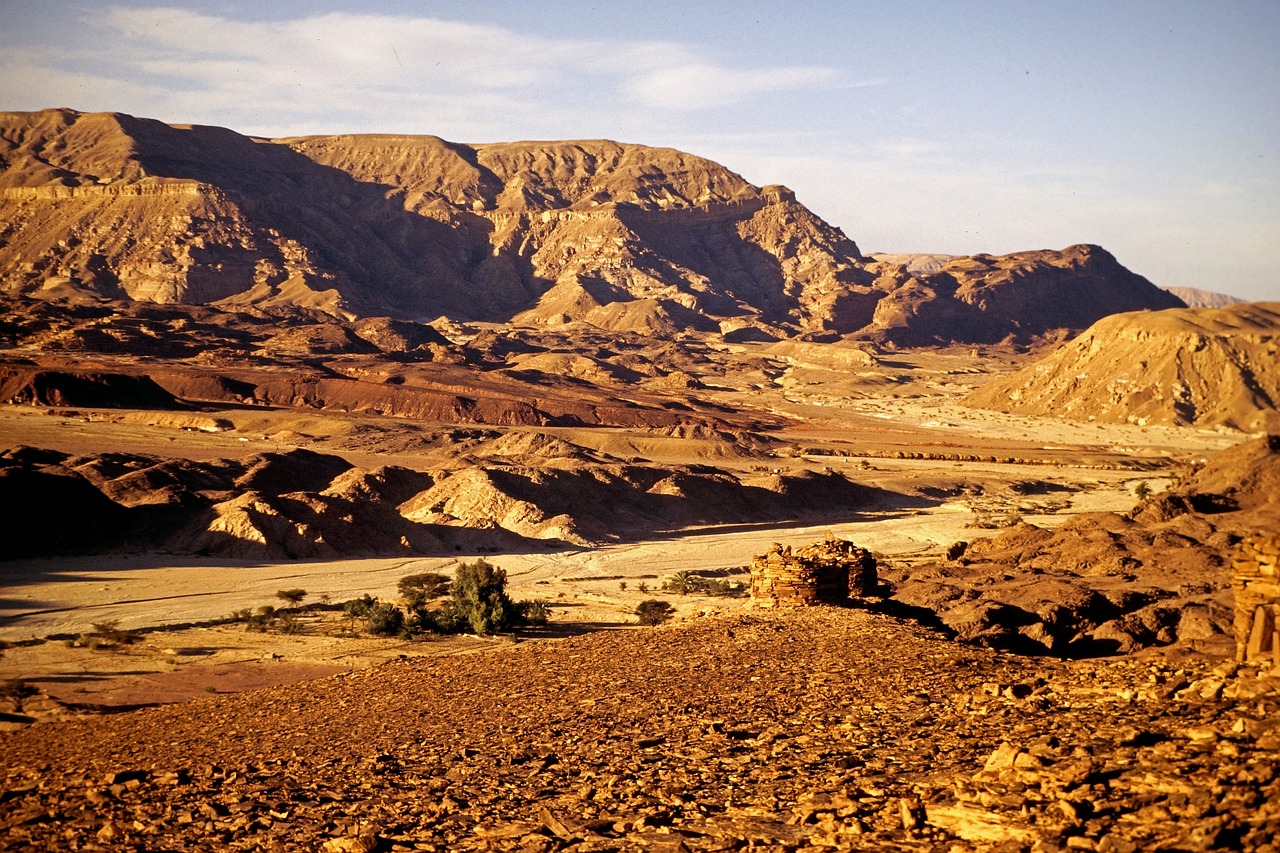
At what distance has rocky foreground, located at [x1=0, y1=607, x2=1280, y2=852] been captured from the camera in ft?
24.0

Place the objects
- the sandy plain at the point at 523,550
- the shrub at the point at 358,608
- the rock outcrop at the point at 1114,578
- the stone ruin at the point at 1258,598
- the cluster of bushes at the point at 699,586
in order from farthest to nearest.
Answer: the cluster of bushes at the point at 699,586 → the shrub at the point at 358,608 → the sandy plain at the point at 523,550 → the rock outcrop at the point at 1114,578 → the stone ruin at the point at 1258,598

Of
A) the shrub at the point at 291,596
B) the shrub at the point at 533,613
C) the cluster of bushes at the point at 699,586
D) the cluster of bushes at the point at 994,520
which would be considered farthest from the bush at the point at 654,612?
the cluster of bushes at the point at 994,520

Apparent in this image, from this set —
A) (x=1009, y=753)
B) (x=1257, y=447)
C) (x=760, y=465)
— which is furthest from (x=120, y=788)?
(x=760, y=465)

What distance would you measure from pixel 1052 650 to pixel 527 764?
457 inches

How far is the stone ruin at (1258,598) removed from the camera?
33.5 ft

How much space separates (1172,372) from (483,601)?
72905 millimetres

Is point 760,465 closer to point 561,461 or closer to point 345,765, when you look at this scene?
point 561,461

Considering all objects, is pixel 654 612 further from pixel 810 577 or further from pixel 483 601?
pixel 810 577

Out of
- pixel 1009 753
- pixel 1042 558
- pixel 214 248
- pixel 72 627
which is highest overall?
pixel 214 248

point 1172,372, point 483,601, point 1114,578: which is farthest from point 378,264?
point 1114,578

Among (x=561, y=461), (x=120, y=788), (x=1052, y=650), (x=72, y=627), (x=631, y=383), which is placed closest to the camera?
(x=120, y=788)

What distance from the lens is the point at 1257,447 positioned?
40812 millimetres

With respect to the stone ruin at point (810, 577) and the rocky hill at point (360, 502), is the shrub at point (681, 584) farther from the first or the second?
the stone ruin at point (810, 577)

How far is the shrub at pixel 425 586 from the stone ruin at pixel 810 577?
16.5 metres
